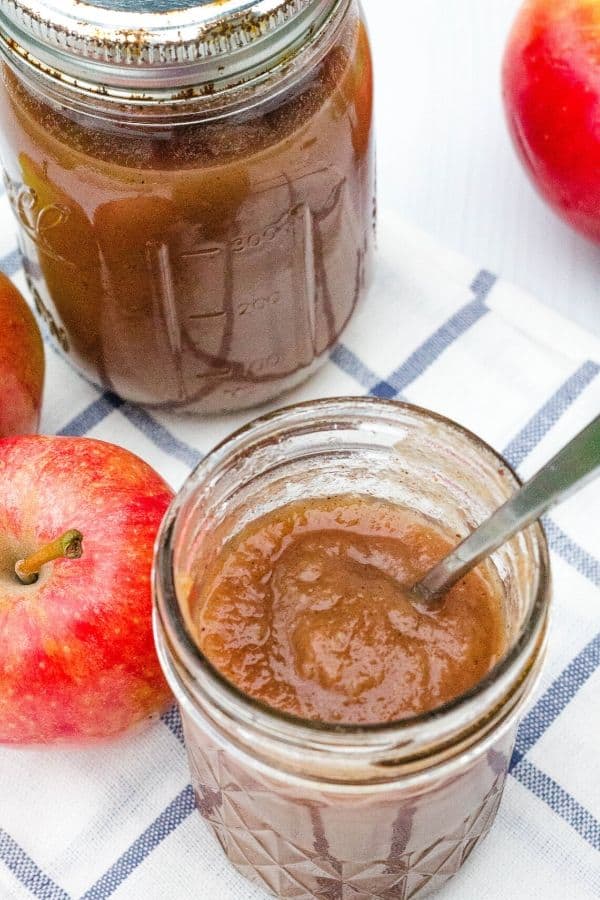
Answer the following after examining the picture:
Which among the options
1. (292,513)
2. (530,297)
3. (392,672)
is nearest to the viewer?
(392,672)

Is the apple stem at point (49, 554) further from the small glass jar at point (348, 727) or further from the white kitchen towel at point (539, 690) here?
the white kitchen towel at point (539, 690)

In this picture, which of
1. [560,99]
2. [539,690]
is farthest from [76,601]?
[560,99]

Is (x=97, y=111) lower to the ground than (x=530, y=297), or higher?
higher

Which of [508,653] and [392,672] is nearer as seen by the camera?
[508,653]

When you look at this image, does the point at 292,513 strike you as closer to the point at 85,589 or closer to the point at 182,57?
the point at 85,589

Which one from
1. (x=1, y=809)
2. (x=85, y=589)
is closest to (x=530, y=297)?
(x=85, y=589)

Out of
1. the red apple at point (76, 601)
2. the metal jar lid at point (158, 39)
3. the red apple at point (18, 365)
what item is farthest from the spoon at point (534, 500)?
the red apple at point (18, 365)
